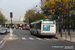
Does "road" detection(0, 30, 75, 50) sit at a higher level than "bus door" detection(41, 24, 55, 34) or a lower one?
lower

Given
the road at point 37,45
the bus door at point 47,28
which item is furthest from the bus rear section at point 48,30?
the road at point 37,45

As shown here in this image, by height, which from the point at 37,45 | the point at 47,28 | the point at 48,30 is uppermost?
the point at 47,28

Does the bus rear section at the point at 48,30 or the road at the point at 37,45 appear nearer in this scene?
the road at the point at 37,45

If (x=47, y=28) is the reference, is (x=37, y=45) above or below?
below

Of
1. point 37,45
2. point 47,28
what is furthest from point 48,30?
point 37,45

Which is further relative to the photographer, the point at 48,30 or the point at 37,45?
the point at 48,30

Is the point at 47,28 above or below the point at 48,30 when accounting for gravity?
above

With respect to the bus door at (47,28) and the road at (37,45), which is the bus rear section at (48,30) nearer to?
the bus door at (47,28)

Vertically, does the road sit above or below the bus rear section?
below

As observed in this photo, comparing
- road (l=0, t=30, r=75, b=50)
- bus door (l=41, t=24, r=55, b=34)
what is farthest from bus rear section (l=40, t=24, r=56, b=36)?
road (l=0, t=30, r=75, b=50)

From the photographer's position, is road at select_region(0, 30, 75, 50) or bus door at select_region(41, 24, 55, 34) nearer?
road at select_region(0, 30, 75, 50)

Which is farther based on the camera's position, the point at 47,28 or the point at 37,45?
the point at 47,28

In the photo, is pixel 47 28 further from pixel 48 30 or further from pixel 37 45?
pixel 37 45

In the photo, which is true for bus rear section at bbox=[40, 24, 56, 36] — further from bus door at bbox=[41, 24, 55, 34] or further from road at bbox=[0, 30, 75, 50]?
road at bbox=[0, 30, 75, 50]
